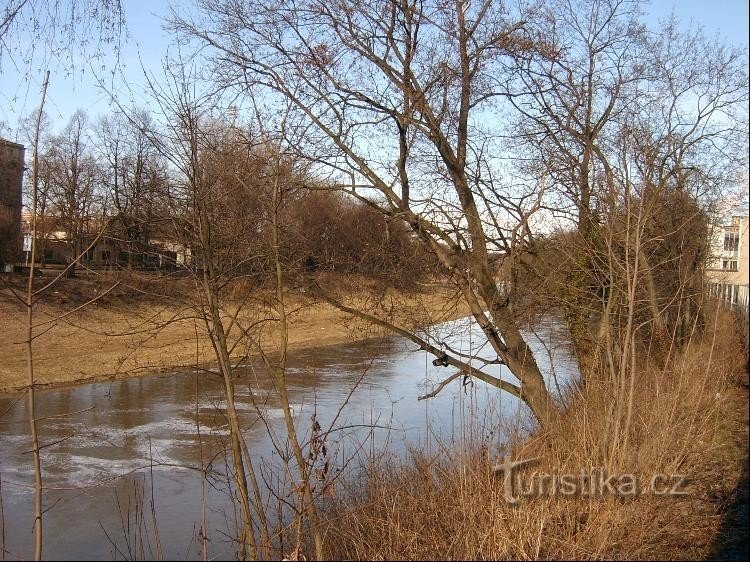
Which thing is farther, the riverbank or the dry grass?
the riverbank

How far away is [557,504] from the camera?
19.0 feet

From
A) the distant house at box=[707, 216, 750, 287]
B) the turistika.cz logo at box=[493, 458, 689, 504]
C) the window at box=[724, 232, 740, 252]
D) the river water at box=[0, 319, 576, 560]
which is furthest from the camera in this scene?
the distant house at box=[707, 216, 750, 287]

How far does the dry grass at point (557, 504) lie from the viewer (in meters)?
5.24

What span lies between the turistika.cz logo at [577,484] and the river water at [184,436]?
0.44 metres

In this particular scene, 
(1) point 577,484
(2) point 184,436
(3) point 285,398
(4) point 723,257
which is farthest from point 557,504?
(4) point 723,257

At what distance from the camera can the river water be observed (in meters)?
7.26

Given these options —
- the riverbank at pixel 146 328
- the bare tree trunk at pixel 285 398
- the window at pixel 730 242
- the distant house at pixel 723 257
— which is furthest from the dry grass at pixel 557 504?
the distant house at pixel 723 257

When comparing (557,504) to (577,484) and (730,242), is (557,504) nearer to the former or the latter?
(577,484)

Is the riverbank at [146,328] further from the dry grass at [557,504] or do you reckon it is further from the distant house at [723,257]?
the distant house at [723,257]

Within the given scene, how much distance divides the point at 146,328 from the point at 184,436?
6683 mm

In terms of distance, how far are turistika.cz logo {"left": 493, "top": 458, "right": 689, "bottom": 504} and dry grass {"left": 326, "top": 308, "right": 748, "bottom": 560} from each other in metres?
0.05

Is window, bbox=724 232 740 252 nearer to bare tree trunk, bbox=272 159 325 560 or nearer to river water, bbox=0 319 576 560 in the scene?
river water, bbox=0 319 576 560

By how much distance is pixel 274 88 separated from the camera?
31.1ft

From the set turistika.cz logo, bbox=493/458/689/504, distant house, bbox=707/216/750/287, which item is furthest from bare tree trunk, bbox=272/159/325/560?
distant house, bbox=707/216/750/287
